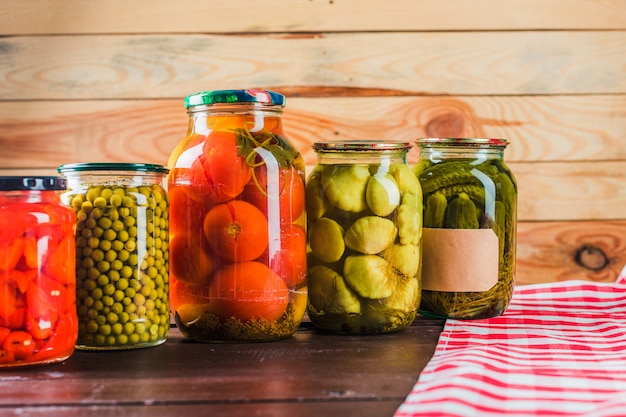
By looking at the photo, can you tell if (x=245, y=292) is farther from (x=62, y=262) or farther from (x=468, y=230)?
(x=468, y=230)

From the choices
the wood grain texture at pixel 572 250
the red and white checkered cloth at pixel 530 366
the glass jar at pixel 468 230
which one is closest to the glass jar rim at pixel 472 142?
the glass jar at pixel 468 230

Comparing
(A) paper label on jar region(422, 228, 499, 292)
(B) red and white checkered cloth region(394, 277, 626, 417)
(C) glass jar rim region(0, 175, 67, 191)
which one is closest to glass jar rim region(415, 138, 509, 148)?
(A) paper label on jar region(422, 228, 499, 292)

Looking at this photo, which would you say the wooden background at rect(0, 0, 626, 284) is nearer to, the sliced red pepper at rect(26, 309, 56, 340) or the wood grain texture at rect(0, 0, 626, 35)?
the wood grain texture at rect(0, 0, 626, 35)

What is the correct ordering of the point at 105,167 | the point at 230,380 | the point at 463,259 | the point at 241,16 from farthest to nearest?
the point at 241,16, the point at 463,259, the point at 105,167, the point at 230,380

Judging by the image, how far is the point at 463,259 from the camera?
2.89 feet

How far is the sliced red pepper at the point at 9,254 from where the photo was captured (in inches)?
26.4

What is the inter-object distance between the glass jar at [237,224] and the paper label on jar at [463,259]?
0.57 feet

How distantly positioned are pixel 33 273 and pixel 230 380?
0.20m

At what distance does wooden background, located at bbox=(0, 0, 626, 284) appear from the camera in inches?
54.1

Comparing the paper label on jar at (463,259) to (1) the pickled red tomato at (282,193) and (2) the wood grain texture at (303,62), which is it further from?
(2) the wood grain texture at (303,62)

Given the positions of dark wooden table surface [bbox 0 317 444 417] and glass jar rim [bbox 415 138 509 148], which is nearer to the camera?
dark wooden table surface [bbox 0 317 444 417]

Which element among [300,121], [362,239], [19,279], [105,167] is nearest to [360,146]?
Result: [362,239]

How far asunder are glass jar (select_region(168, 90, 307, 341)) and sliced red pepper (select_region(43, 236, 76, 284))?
0.39ft

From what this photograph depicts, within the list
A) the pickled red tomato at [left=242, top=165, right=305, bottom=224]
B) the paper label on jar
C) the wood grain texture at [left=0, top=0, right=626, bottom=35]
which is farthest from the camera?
the wood grain texture at [left=0, top=0, right=626, bottom=35]
